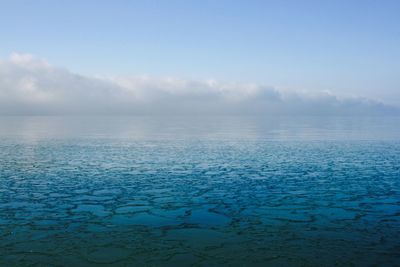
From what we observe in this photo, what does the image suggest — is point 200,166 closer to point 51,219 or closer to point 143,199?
point 143,199

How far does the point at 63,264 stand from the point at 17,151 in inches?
1552

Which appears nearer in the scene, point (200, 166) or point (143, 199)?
point (143, 199)

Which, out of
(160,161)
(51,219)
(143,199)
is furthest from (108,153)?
(51,219)

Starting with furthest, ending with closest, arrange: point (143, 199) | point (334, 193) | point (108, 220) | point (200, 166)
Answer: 1. point (200, 166)
2. point (334, 193)
3. point (143, 199)
4. point (108, 220)

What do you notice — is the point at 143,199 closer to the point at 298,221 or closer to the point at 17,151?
the point at 298,221

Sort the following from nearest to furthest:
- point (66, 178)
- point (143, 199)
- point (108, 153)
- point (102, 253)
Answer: point (102, 253)
point (143, 199)
point (66, 178)
point (108, 153)

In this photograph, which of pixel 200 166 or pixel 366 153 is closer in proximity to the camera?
pixel 200 166

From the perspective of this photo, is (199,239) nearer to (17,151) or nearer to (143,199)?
(143,199)

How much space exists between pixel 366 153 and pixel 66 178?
36.0 meters

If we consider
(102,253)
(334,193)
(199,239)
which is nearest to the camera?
(102,253)

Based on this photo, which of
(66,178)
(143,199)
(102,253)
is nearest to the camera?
(102,253)

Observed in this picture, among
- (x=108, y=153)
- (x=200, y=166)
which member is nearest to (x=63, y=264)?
(x=200, y=166)

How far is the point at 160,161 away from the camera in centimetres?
4012

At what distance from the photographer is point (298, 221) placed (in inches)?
768
